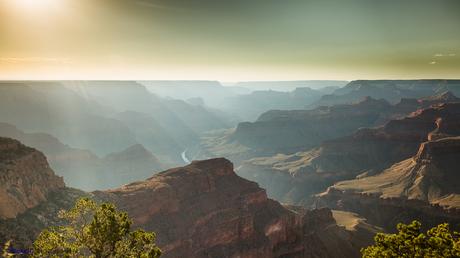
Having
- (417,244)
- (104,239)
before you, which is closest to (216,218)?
(104,239)

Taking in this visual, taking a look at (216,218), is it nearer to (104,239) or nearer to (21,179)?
(21,179)

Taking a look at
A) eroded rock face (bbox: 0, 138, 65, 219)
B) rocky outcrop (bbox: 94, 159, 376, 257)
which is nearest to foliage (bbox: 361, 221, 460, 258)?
eroded rock face (bbox: 0, 138, 65, 219)

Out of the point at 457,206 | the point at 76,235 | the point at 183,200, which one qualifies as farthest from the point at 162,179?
the point at 457,206

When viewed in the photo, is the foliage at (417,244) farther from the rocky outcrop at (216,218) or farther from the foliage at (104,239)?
the rocky outcrop at (216,218)

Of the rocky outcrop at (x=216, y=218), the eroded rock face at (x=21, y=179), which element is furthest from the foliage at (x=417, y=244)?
the rocky outcrop at (x=216, y=218)

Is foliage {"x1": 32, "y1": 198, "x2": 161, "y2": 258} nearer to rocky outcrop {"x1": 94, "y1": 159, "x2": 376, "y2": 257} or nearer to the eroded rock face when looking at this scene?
the eroded rock face

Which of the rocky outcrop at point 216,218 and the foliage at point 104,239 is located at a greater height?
the foliage at point 104,239

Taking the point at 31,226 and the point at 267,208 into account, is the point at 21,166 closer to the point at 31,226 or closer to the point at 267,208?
the point at 31,226

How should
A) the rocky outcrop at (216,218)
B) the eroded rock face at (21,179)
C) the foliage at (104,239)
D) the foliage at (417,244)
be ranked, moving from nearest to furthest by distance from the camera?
1. the foliage at (417,244)
2. the foliage at (104,239)
3. the eroded rock face at (21,179)
4. the rocky outcrop at (216,218)
